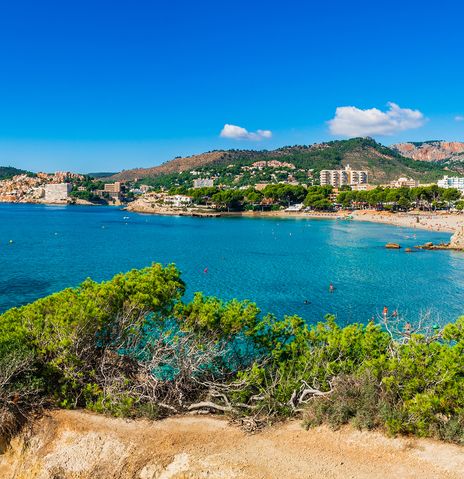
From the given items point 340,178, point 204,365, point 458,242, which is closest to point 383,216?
point 458,242

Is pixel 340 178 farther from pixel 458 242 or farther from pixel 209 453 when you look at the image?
pixel 209 453

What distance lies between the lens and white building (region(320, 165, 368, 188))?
610 feet

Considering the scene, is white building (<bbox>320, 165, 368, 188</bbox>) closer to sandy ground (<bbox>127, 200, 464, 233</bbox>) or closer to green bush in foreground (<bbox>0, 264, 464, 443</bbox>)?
sandy ground (<bbox>127, 200, 464, 233</bbox>)

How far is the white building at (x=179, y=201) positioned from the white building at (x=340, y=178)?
225ft

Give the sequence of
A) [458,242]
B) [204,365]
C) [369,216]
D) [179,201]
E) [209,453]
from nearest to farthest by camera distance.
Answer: [209,453] < [204,365] < [458,242] < [369,216] < [179,201]

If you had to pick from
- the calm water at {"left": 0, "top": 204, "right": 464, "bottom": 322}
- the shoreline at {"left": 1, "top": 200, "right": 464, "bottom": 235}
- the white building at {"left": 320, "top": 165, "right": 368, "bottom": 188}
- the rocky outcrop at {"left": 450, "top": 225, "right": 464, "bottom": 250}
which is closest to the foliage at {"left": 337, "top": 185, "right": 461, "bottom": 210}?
the shoreline at {"left": 1, "top": 200, "right": 464, "bottom": 235}

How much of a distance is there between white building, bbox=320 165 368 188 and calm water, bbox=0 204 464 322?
110573 mm

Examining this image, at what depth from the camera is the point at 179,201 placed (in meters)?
140

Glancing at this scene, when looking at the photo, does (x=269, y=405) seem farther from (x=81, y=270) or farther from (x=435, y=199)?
(x=435, y=199)

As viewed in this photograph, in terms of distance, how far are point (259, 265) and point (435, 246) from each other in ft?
80.8

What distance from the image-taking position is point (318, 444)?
11164 millimetres

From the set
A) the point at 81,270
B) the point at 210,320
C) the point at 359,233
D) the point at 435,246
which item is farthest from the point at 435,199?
the point at 210,320

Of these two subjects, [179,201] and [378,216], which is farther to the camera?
[179,201]

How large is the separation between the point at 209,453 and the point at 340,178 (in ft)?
597
